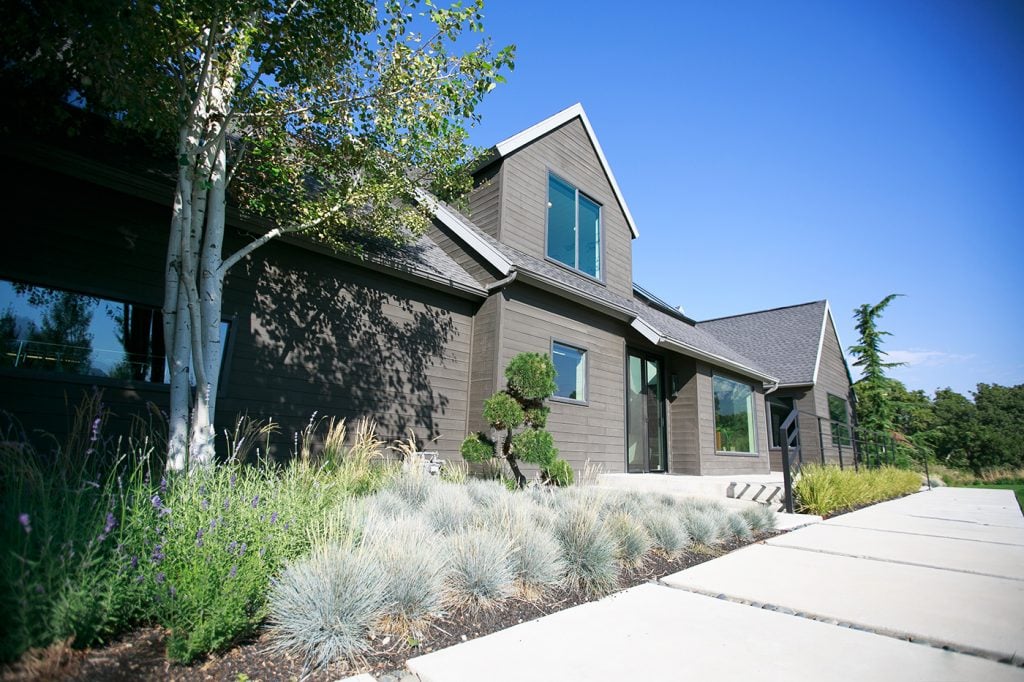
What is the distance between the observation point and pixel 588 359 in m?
8.87

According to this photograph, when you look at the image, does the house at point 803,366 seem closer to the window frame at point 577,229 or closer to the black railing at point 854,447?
the black railing at point 854,447

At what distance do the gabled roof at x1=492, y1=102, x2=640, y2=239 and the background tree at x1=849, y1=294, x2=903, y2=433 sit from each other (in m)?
16.4

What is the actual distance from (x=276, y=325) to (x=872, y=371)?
24.4m

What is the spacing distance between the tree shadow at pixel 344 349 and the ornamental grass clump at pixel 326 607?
3.79 meters

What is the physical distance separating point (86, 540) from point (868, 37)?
11906mm

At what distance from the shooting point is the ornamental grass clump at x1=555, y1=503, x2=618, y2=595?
2.97 m

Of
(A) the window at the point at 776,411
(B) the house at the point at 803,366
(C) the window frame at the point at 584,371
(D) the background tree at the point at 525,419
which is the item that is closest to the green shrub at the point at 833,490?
(D) the background tree at the point at 525,419

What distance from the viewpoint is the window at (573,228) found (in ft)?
31.7

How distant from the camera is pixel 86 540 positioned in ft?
6.64

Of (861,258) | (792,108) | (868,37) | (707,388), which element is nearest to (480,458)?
(707,388)

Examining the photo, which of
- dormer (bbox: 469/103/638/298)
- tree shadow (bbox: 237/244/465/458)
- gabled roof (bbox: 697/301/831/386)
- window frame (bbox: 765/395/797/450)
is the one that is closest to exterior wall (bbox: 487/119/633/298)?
dormer (bbox: 469/103/638/298)

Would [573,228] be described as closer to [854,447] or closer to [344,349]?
[344,349]

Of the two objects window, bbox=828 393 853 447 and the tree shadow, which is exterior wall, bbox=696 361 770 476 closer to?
the tree shadow

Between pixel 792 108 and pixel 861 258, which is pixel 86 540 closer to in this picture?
pixel 792 108
